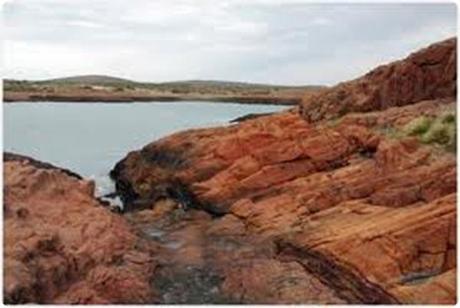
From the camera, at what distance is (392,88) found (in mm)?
10461

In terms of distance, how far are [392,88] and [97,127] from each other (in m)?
3.20

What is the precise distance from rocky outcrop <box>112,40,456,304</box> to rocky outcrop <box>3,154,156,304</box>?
340mm

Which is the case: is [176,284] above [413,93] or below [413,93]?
below

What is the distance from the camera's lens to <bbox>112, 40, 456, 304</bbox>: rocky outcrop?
25.0 ft

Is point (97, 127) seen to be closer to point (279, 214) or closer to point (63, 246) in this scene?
point (279, 214)

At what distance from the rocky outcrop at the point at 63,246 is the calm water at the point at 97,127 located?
1.18 feet

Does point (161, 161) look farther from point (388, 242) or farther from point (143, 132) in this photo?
point (388, 242)

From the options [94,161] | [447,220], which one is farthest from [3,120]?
[447,220]

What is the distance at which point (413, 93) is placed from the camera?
399 inches

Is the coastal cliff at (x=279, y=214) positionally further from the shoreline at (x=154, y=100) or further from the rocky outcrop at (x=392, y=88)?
the shoreline at (x=154, y=100)

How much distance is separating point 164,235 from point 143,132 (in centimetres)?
233

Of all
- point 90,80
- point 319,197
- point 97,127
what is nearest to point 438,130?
point 319,197

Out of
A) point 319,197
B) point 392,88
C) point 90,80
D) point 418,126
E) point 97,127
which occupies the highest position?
point 90,80

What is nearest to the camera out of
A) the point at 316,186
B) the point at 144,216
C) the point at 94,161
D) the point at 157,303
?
the point at 157,303
